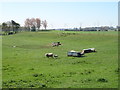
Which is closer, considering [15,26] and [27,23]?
[15,26]

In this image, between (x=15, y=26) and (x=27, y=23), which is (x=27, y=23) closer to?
(x=27, y=23)

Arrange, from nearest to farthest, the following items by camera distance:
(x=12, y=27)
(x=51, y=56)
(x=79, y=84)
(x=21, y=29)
Result: (x=79, y=84) < (x=51, y=56) < (x=12, y=27) < (x=21, y=29)

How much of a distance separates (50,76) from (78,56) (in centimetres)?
1713

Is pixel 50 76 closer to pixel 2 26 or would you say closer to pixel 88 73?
pixel 88 73

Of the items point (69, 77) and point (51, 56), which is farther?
point (51, 56)

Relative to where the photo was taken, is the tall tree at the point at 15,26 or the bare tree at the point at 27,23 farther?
the bare tree at the point at 27,23

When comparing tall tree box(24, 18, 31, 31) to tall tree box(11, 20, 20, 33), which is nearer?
tall tree box(11, 20, 20, 33)

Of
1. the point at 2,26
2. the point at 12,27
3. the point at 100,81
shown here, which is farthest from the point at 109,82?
the point at 12,27

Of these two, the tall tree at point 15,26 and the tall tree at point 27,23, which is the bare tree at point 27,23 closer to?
the tall tree at point 27,23

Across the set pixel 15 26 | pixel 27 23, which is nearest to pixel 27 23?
pixel 27 23

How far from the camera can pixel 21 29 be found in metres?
183

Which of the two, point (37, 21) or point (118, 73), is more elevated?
point (37, 21)

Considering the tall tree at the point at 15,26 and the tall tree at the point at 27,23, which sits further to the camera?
the tall tree at the point at 27,23

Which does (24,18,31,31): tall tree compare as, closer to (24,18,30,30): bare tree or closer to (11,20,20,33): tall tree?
(24,18,30,30): bare tree
